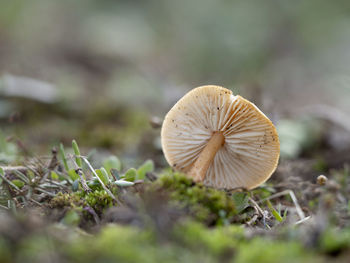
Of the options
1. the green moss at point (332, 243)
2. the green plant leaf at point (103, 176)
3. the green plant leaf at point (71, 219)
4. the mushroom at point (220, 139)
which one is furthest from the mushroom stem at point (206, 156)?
the green moss at point (332, 243)

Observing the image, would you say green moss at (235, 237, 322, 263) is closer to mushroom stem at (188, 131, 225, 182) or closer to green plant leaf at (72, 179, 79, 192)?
mushroom stem at (188, 131, 225, 182)

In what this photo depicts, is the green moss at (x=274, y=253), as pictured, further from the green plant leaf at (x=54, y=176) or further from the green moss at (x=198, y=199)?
the green plant leaf at (x=54, y=176)

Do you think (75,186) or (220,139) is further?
(220,139)

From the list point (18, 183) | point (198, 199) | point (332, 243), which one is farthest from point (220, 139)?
point (18, 183)

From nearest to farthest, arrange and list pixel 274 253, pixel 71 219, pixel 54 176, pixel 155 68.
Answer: pixel 274 253
pixel 71 219
pixel 54 176
pixel 155 68

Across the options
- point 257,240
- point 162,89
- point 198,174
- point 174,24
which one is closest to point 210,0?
point 174,24

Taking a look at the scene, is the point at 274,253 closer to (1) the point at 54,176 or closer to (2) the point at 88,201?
(2) the point at 88,201

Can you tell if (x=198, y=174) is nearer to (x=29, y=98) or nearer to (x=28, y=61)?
(x=29, y=98)
